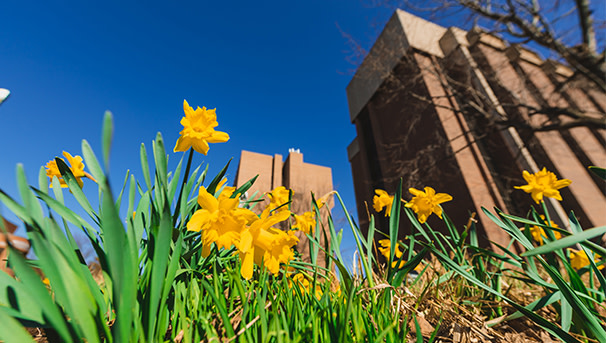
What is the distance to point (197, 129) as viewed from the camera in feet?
2.60

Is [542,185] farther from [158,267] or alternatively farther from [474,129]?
[474,129]

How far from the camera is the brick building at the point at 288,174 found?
352 inches

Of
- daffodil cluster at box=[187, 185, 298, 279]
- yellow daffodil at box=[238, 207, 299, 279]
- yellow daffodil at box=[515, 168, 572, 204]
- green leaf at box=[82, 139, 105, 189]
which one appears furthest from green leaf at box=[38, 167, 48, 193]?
yellow daffodil at box=[515, 168, 572, 204]

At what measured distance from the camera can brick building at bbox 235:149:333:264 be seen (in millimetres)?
8945

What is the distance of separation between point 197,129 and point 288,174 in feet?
27.9

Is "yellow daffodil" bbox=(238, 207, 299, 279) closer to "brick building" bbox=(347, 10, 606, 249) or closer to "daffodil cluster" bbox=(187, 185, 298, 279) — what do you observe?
"daffodil cluster" bbox=(187, 185, 298, 279)

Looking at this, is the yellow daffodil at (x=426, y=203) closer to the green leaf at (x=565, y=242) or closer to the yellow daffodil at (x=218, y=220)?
the green leaf at (x=565, y=242)

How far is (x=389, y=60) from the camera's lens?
8.92 meters

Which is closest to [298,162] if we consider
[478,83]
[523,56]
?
[478,83]

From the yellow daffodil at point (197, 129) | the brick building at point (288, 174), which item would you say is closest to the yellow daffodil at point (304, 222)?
the yellow daffodil at point (197, 129)

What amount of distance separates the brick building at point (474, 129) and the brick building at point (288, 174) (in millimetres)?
1919

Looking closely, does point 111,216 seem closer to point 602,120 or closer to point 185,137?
point 185,137

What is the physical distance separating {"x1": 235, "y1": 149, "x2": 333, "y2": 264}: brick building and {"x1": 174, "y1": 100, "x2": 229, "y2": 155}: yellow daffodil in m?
7.87

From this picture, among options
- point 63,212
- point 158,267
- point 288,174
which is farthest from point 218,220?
point 288,174
